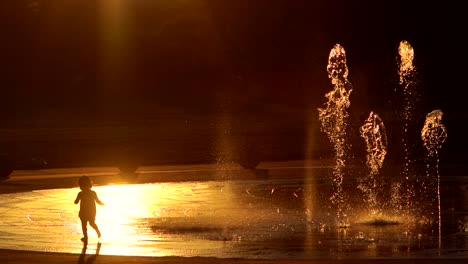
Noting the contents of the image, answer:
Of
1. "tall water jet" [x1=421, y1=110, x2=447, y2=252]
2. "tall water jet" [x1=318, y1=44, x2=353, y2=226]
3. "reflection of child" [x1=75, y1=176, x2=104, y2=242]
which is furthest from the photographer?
"tall water jet" [x1=318, y1=44, x2=353, y2=226]

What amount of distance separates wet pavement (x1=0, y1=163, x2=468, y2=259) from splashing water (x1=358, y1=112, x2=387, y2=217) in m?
0.49

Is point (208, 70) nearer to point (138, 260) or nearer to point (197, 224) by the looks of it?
point (197, 224)

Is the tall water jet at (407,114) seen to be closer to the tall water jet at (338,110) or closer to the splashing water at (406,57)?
the splashing water at (406,57)

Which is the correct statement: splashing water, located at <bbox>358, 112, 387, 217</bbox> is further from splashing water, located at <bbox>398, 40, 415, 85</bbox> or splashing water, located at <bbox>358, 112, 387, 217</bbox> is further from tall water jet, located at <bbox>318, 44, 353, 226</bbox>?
splashing water, located at <bbox>398, 40, 415, 85</bbox>

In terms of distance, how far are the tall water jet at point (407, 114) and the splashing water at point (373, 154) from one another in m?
0.66

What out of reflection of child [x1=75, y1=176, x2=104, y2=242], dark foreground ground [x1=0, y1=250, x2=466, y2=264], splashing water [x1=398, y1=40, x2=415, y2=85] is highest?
splashing water [x1=398, y1=40, x2=415, y2=85]

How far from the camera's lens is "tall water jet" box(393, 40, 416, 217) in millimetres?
24125

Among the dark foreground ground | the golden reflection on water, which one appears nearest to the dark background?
the golden reflection on water

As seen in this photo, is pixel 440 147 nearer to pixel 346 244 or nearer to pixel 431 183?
pixel 431 183

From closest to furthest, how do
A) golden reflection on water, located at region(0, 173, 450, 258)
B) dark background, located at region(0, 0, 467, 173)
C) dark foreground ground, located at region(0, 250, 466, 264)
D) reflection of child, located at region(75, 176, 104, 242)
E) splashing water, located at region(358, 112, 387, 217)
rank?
dark foreground ground, located at region(0, 250, 466, 264)
golden reflection on water, located at region(0, 173, 450, 258)
reflection of child, located at region(75, 176, 104, 242)
splashing water, located at region(358, 112, 387, 217)
dark background, located at region(0, 0, 467, 173)

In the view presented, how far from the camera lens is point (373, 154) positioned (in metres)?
36.6

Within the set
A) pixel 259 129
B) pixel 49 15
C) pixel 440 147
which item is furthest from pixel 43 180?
pixel 49 15

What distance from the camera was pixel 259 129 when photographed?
48.8m

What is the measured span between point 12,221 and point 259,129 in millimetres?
30553
